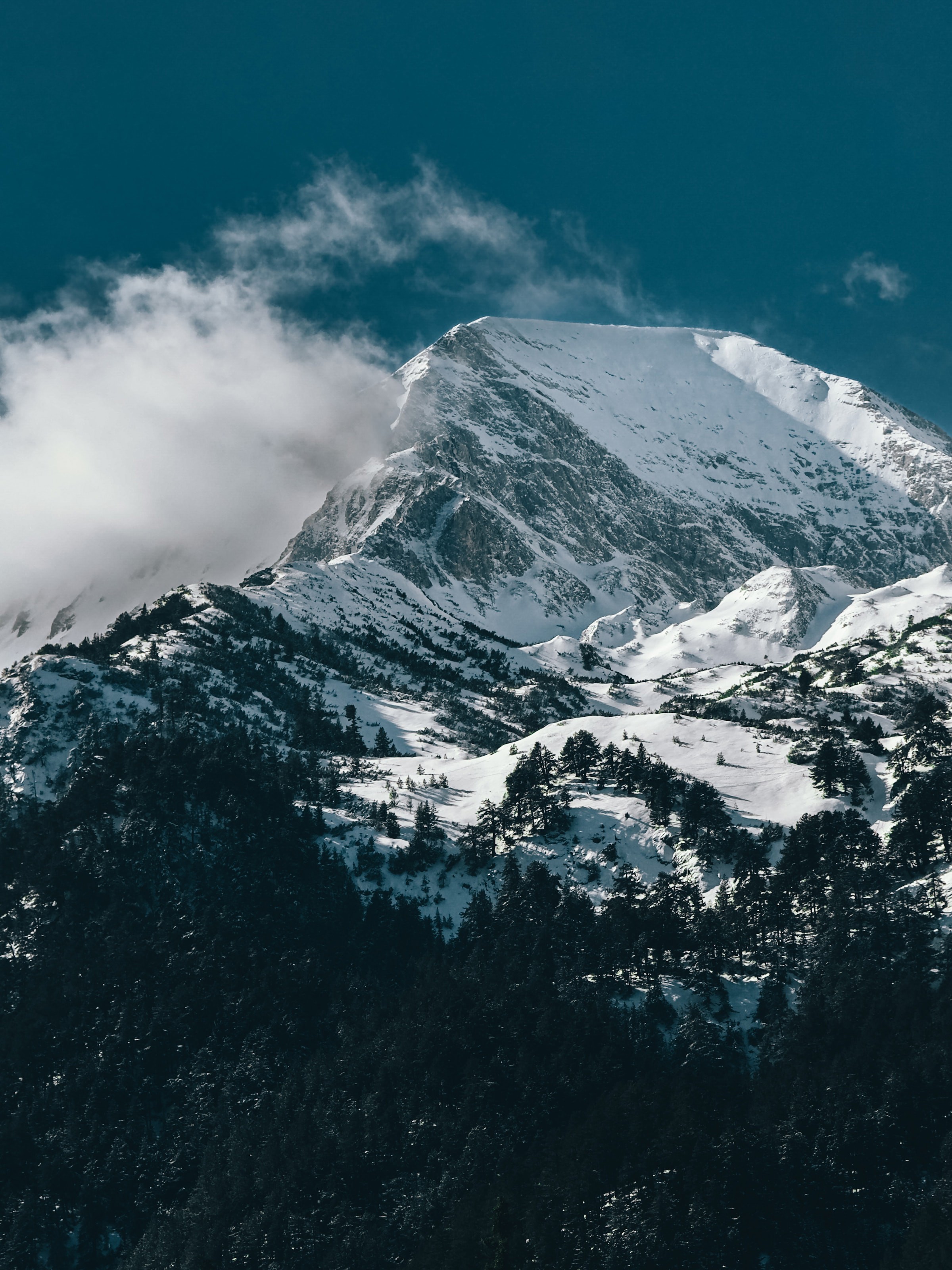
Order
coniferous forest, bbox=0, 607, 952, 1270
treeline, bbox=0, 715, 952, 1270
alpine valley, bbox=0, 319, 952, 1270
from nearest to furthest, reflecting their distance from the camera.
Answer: treeline, bbox=0, 715, 952, 1270 → coniferous forest, bbox=0, 607, 952, 1270 → alpine valley, bbox=0, 319, 952, 1270

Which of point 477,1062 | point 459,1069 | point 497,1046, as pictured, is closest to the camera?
point 477,1062

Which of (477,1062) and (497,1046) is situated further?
(497,1046)

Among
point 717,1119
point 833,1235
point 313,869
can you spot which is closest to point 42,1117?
point 313,869

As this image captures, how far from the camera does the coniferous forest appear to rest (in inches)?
4675

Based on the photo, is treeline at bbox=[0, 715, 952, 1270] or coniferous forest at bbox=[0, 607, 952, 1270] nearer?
treeline at bbox=[0, 715, 952, 1270]

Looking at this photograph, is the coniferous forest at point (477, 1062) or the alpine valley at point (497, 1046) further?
the alpine valley at point (497, 1046)

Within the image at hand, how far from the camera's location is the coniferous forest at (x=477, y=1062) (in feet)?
390

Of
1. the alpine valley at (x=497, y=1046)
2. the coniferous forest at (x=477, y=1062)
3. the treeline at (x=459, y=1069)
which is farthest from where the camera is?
the alpine valley at (x=497, y=1046)

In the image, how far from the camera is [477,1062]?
148 m

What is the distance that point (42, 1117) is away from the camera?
157625 millimetres

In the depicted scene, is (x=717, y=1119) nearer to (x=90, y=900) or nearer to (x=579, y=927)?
(x=579, y=927)

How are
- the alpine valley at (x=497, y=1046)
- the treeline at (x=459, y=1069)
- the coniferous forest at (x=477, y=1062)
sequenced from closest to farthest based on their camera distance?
the treeline at (x=459, y=1069)
the coniferous forest at (x=477, y=1062)
the alpine valley at (x=497, y=1046)

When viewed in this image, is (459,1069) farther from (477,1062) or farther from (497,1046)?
(497,1046)

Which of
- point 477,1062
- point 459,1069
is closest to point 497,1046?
point 477,1062
